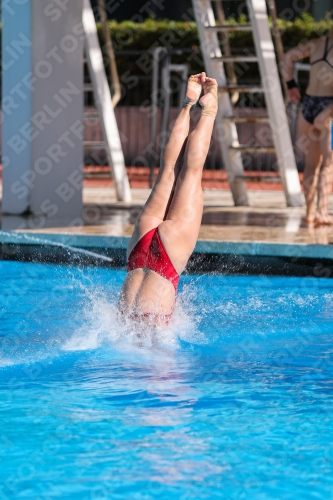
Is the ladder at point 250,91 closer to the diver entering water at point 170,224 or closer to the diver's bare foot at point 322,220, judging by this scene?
the diver's bare foot at point 322,220

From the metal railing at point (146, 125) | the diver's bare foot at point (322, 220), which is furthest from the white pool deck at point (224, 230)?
the metal railing at point (146, 125)

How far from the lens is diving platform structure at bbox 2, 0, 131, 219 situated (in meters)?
7.56

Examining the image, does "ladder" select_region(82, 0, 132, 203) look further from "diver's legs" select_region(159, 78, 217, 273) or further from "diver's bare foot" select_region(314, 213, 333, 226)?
"diver's legs" select_region(159, 78, 217, 273)

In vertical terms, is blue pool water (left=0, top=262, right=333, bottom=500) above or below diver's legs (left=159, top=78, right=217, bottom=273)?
below

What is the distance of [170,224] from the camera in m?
3.96

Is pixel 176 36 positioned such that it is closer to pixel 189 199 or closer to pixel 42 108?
pixel 42 108

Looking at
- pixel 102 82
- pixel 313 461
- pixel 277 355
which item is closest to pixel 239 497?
pixel 313 461

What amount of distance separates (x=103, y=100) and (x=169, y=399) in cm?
643

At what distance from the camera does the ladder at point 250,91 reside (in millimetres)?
8188

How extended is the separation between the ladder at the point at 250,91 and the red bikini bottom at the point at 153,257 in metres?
4.52

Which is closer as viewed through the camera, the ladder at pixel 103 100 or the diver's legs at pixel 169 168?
the diver's legs at pixel 169 168

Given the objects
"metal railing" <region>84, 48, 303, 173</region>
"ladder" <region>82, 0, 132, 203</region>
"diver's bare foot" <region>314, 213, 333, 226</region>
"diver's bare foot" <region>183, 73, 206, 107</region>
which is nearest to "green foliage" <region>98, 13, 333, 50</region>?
"metal railing" <region>84, 48, 303, 173</region>

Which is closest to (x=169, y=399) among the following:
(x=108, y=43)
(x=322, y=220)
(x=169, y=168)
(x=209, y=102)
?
(x=169, y=168)

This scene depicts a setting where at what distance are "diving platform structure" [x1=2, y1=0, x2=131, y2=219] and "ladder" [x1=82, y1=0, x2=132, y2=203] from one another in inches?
51.2
